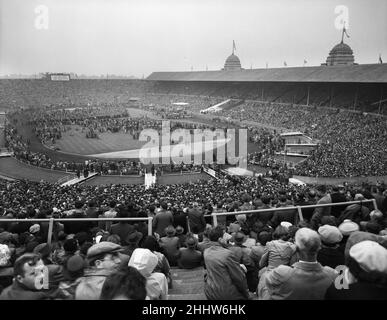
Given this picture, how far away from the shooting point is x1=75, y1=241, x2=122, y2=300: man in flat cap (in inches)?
142

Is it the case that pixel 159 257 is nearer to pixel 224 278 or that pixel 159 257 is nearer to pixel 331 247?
pixel 224 278

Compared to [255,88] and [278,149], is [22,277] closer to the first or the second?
[278,149]

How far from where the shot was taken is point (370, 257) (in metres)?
3.14

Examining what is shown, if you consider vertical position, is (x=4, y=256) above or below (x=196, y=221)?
above

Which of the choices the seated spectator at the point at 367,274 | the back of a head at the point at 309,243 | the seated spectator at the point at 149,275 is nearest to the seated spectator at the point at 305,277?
the back of a head at the point at 309,243

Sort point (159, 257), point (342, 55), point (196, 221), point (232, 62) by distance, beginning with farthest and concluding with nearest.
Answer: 1. point (232, 62)
2. point (342, 55)
3. point (196, 221)
4. point (159, 257)

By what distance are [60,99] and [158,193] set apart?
253 ft

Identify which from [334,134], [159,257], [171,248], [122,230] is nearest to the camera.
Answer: [159,257]

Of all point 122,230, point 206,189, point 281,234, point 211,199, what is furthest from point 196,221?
point 206,189

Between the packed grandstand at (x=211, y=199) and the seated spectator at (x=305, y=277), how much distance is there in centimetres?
1

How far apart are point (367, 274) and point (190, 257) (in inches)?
145

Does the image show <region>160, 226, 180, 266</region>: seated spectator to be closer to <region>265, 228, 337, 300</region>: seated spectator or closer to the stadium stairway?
the stadium stairway
